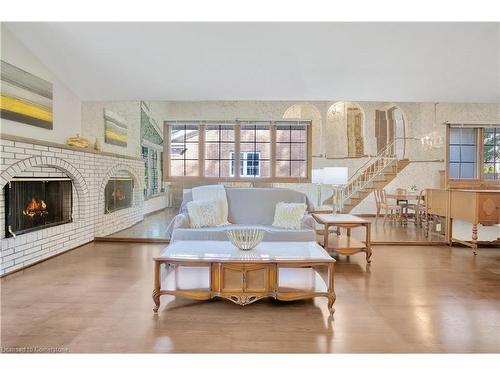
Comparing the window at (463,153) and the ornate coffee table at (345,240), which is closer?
the ornate coffee table at (345,240)

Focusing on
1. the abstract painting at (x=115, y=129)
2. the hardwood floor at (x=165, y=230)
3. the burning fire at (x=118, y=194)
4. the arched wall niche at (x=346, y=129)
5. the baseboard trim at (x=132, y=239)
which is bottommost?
the baseboard trim at (x=132, y=239)

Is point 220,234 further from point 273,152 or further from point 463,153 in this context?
point 463,153

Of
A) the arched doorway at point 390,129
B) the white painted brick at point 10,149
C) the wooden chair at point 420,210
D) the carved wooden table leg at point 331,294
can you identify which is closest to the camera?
the carved wooden table leg at point 331,294

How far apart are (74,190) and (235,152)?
2.80 m

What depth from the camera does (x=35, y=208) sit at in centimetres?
407

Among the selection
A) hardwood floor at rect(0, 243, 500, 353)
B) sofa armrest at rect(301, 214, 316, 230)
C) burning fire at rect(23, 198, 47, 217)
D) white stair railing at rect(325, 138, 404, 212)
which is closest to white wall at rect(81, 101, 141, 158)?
burning fire at rect(23, 198, 47, 217)

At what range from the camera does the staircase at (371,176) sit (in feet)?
25.2

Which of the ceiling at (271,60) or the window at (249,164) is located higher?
the ceiling at (271,60)

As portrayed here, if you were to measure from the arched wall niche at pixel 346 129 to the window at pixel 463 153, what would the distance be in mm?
2760

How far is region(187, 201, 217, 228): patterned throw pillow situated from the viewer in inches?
167

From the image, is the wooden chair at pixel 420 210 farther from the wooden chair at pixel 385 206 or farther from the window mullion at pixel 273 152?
the window mullion at pixel 273 152

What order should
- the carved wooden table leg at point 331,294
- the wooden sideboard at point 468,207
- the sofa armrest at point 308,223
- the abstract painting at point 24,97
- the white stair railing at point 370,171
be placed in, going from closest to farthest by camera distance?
the carved wooden table leg at point 331,294 < the abstract painting at point 24,97 < the sofa armrest at point 308,223 < the wooden sideboard at point 468,207 < the white stair railing at point 370,171

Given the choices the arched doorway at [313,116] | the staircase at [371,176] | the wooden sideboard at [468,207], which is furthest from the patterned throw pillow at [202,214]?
the arched doorway at [313,116]
